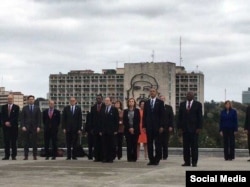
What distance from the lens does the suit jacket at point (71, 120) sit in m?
17.4

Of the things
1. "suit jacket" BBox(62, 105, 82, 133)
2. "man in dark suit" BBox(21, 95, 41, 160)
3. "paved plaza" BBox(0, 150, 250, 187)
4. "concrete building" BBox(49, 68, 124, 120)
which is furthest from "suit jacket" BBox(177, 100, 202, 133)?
"concrete building" BBox(49, 68, 124, 120)

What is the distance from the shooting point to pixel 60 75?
445 ft

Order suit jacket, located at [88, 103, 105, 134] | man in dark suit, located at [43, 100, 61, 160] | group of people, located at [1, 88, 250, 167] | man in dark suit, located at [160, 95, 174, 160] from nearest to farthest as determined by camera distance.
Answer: group of people, located at [1, 88, 250, 167] → suit jacket, located at [88, 103, 105, 134] → man in dark suit, located at [160, 95, 174, 160] → man in dark suit, located at [43, 100, 61, 160]

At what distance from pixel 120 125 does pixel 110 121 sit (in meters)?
1.38

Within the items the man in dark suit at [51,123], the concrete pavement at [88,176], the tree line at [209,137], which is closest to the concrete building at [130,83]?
the tree line at [209,137]

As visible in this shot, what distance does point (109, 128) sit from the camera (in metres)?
15.9

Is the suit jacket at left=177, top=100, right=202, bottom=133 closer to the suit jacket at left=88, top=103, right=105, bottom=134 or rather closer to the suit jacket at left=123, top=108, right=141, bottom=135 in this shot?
the suit jacket at left=123, top=108, right=141, bottom=135

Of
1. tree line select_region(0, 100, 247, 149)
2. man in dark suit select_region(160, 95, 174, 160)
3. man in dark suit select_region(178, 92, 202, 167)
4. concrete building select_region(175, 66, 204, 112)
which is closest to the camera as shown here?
man in dark suit select_region(178, 92, 202, 167)

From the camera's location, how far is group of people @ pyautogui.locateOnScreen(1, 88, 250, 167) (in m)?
14.6

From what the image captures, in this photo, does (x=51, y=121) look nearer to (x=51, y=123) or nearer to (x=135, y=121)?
(x=51, y=123)

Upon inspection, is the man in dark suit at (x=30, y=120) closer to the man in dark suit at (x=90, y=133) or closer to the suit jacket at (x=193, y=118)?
the man in dark suit at (x=90, y=133)

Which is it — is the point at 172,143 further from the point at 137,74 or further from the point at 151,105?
the point at 137,74

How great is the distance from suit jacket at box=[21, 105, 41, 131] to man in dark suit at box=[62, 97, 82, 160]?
2.56 ft

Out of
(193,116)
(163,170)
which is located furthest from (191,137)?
(163,170)
